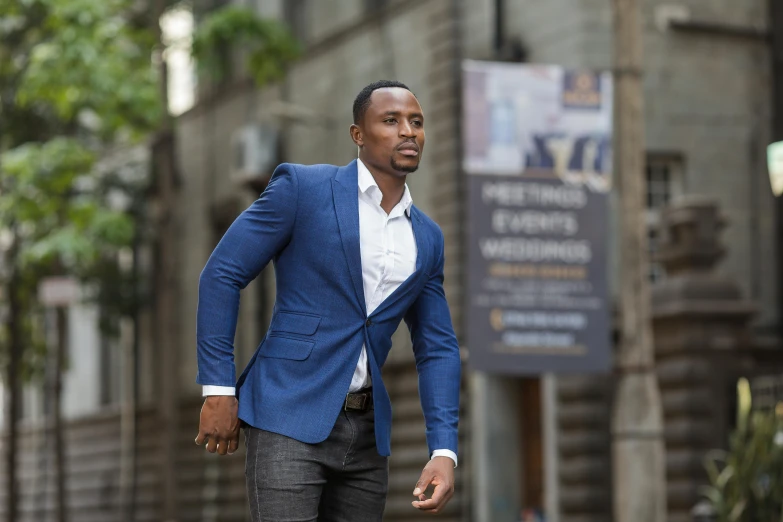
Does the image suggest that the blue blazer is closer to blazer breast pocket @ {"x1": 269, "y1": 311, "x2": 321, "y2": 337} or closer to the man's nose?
blazer breast pocket @ {"x1": 269, "y1": 311, "x2": 321, "y2": 337}

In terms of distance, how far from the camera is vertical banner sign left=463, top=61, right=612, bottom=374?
14117mm

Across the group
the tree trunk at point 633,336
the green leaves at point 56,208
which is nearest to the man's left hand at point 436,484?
the tree trunk at point 633,336

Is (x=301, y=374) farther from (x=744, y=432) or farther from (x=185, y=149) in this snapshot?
(x=185, y=149)

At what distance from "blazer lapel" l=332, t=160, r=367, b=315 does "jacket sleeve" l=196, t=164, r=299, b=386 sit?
5.7 inches

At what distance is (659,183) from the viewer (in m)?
20.5

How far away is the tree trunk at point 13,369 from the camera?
2708 cm

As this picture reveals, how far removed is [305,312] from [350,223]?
0.31 metres

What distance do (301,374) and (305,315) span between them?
0.18 meters

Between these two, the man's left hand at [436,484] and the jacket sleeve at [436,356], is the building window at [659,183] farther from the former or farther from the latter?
the man's left hand at [436,484]

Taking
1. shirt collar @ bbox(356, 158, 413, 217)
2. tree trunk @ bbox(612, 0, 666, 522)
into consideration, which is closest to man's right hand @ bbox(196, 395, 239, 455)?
shirt collar @ bbox(356, 158, 413, 217)

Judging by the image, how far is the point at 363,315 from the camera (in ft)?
17.3

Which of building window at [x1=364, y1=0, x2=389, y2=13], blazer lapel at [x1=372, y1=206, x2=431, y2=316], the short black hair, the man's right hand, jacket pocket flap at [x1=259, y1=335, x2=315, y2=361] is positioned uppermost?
building window at [x1=364, y1=0, x2=389, y2=13]

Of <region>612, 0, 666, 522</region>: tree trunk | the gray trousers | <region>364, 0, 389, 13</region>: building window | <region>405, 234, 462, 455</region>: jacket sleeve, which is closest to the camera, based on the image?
the gray trousers

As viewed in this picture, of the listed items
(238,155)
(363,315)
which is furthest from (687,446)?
(363,315)
